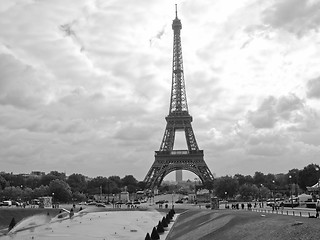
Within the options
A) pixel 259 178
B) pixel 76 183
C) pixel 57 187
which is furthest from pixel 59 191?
pixel 259 178

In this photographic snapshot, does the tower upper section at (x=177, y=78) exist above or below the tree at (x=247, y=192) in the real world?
above

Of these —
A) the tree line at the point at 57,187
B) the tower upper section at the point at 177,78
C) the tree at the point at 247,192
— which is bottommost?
the tree at the point at 247,192

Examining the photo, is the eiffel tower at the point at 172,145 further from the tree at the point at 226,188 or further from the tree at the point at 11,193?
the tree at the point at 11,193

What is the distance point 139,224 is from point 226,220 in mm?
21327

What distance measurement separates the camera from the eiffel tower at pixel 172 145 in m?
139

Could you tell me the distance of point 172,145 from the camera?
144000 millimetres

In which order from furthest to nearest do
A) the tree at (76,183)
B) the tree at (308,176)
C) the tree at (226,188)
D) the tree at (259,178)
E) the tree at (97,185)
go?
the tree at (97,185) → the tree at (76,183) → the tree at (259,178) → the tree at (308,176) → the tree at (226,188)

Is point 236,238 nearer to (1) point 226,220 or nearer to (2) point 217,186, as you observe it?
(1) point 226,220

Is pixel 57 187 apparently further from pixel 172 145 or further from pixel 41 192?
pixel 172 145

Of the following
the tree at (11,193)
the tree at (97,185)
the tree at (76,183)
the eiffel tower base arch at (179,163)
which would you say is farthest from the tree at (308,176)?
the tree at (11,193)

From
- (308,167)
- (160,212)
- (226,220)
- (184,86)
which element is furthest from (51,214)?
(308,167)

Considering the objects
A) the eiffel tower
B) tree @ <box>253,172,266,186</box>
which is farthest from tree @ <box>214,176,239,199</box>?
tree @ <box>253,172,266,186</box>

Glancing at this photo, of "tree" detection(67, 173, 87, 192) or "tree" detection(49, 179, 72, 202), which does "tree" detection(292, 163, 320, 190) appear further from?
"tree" detection(67, 173, 87, 192)

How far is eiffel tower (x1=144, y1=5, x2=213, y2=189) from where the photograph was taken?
139000mm
